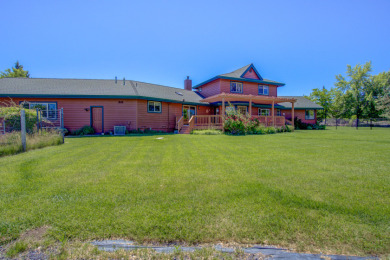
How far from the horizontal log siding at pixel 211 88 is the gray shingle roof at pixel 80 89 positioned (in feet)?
8.53

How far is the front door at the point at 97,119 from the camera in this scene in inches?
589

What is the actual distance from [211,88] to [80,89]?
12.7 m

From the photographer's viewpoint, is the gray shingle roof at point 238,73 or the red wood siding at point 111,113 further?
the gray shingle roof at point 238,73

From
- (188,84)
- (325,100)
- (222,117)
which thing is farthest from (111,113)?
(325,100)

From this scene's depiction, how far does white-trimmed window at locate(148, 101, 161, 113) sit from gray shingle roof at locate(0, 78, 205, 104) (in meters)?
0.65

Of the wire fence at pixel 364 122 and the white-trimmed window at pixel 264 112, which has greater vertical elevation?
the white-trimmed window at pixel 264 112

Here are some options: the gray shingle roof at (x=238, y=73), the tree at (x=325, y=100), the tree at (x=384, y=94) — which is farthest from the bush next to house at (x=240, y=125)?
the tree at (x=325, y=100)

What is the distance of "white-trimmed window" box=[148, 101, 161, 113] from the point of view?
52.8 ft

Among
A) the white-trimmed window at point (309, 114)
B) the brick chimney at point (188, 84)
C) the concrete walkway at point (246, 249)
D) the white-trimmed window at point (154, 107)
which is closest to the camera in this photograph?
the concrete walkway at point (246, 249)

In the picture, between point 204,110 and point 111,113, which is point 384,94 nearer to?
point 204,110

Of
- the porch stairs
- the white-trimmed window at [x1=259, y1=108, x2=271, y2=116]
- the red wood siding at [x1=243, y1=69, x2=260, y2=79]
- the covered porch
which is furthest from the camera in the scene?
the white-trimmed window at [x1=259, y1=108, x2=271, y2=116]

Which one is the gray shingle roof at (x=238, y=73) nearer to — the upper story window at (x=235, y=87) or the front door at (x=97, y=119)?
the upper story window at (x=235, y=87)

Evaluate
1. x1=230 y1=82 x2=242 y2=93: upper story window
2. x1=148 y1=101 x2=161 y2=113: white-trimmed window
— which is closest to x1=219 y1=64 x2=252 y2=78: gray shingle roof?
x1=230 y1=82 x2=242 y2=93: upper story window

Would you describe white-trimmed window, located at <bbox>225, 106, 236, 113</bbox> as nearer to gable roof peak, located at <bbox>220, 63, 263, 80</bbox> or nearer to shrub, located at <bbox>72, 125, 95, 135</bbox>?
gable roof peak, located at <bbox>220, 63, 263, 80</bbox>
